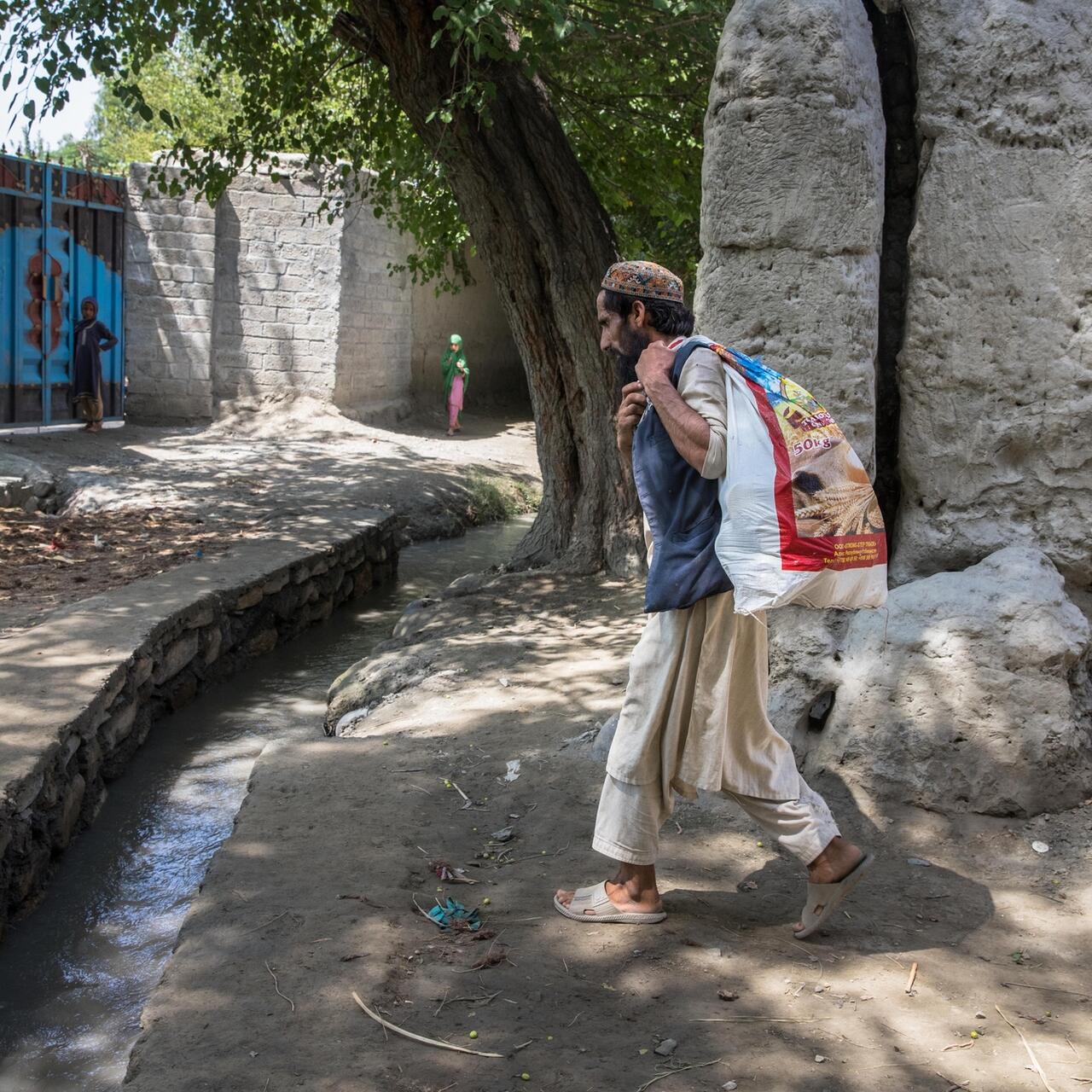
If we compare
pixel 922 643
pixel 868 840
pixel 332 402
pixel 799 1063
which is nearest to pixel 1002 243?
pixel 922 643

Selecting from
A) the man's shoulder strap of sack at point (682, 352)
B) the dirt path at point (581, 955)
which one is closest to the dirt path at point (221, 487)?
the dirt path at point (581, 955)

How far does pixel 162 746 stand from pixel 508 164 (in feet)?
13.3

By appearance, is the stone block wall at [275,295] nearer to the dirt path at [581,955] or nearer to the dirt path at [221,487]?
the dirt path at [221,487]

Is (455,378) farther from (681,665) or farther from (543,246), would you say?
(681,665)

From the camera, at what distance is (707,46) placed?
7.80 meters

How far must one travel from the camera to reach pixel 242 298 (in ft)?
50.7

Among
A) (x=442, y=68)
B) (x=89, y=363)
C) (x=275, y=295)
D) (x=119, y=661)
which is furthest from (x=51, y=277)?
(x=119, y=661)

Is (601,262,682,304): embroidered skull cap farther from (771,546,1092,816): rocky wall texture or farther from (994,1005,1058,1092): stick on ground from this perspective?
(994,1005,1058,1092): stick on ground

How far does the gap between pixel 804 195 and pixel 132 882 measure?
3.50 meters

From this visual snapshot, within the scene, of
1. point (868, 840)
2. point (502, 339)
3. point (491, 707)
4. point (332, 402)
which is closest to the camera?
point (868, 840)

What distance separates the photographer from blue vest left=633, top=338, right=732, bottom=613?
3014 millimetres

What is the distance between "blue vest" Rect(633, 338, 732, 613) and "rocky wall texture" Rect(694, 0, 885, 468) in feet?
3.58

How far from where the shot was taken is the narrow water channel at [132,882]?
11.5 feet

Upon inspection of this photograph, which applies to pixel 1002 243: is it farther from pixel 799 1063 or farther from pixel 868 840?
pixel 799 1063
